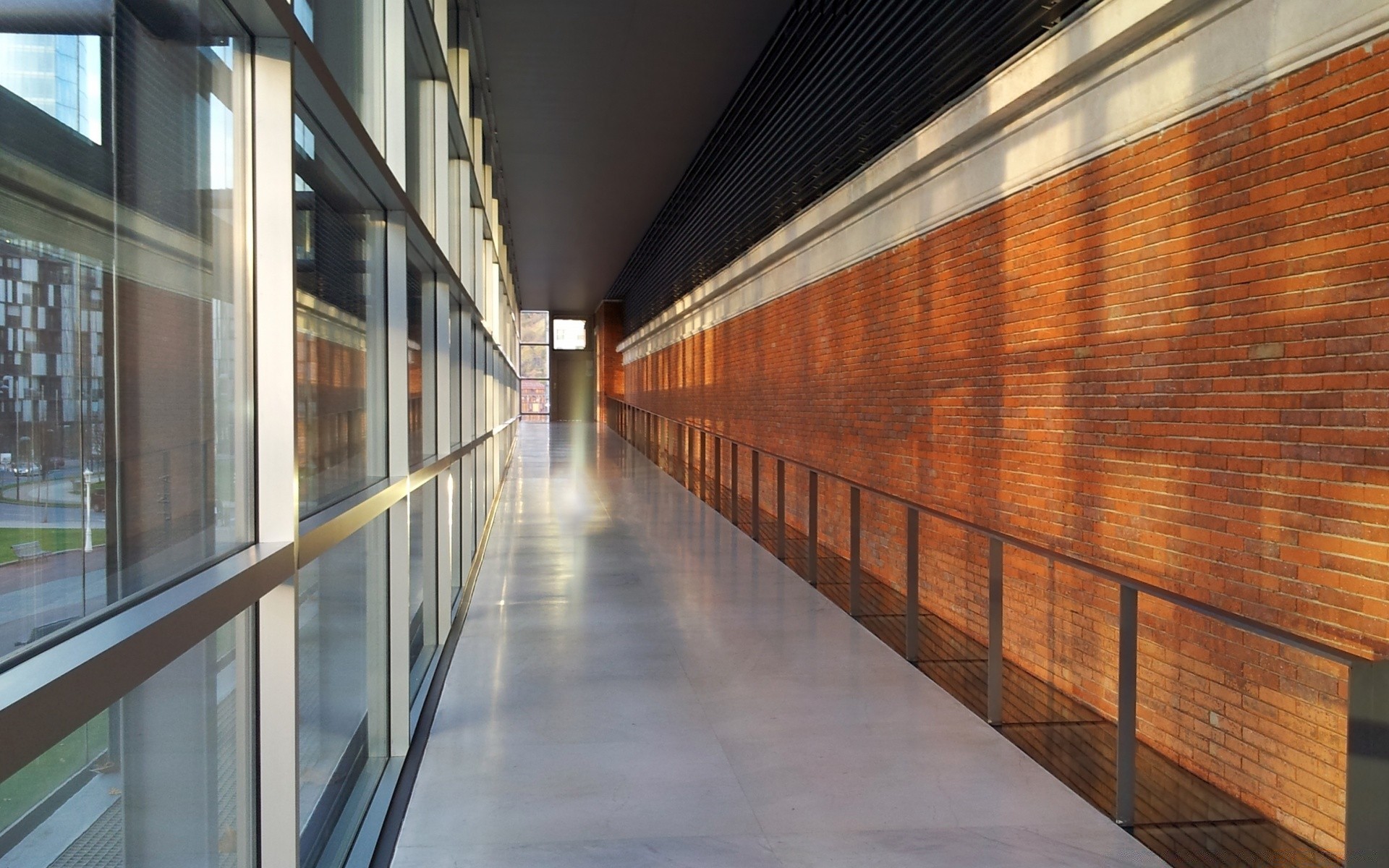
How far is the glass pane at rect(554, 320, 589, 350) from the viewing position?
4166 cm

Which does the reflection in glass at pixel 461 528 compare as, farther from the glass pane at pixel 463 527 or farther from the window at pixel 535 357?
the window at pixel 535 357

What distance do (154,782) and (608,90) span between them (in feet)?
31.7

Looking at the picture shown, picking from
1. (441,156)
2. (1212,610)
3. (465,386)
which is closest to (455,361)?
(465,386)

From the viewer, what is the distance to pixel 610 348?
37125mm

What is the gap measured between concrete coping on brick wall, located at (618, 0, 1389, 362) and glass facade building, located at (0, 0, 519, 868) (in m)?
2.75

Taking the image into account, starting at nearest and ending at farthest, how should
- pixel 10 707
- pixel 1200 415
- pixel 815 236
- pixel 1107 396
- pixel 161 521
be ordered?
pixel 10 707, pixel 161 521, pixel 1200 415, pixel 1107 396, pixel 815 236

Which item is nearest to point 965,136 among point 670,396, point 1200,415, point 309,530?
point 1200,415

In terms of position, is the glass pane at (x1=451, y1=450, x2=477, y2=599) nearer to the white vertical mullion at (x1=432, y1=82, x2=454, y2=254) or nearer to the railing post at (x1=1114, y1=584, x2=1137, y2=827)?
the white vertical mullion at (x1=432, y1=82, x2=454, y2=254)

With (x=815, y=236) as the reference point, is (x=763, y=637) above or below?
below

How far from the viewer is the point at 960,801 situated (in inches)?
136

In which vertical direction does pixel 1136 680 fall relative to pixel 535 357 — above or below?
below

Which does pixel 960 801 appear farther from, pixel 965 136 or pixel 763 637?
pixel 965 136

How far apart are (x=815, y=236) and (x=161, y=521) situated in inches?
342

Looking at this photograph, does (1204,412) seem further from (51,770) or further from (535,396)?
(535,396)
